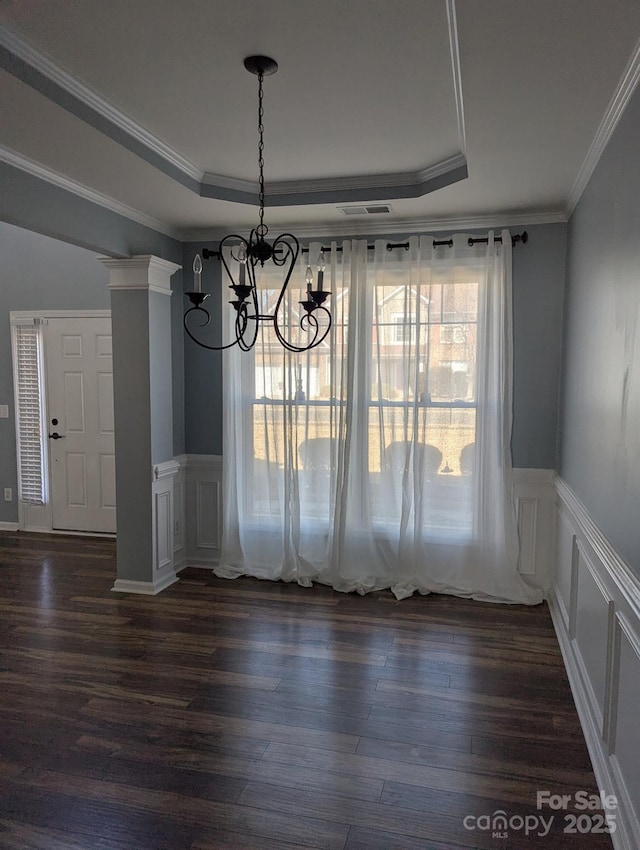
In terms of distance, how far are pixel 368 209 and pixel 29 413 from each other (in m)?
3.98

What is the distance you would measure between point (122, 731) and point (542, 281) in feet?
12.0

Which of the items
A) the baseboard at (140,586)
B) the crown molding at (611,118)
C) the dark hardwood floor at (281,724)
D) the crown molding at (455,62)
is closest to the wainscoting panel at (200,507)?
the baseboard at (140,586)

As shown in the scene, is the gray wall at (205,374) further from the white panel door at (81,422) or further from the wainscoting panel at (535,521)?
the wainscoting panel at (535,521)

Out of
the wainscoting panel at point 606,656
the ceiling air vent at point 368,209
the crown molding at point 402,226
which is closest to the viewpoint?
the wainscoting panel at point 606,656

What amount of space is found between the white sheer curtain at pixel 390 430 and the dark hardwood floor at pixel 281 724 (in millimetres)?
348

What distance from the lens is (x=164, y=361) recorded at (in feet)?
14.6

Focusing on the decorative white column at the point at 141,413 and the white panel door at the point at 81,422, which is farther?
the white panel door at the point at 81,422

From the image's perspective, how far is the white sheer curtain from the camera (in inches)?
163

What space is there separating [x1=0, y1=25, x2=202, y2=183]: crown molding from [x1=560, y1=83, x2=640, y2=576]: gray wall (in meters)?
2.14

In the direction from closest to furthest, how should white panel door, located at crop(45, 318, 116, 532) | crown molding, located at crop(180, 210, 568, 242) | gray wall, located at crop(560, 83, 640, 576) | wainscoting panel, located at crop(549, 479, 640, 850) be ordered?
wainscoting panel, located at crop(549, 479, 640, 850)
gray wall, located at crop(560, 83, 640, 576)
crown molding, located at crop(180, 210, 568, 242)
white panel door, located at crop(45, 318, 116, 532)

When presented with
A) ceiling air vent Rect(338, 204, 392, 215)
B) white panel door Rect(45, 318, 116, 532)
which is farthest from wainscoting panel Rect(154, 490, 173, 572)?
ceiling air vent Rect(338, 204, 392, 215)

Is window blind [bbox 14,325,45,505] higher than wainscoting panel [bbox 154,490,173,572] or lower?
higher

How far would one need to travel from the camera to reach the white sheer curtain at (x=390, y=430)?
4145mm

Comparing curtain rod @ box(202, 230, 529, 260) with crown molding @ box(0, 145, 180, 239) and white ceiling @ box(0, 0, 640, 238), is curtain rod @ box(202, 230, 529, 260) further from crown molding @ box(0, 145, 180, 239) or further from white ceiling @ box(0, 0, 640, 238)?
crown molding @ box(0, 145, 180, 239)
